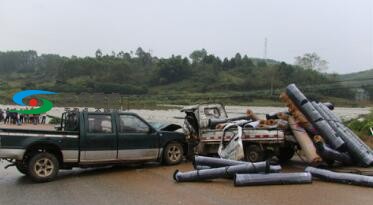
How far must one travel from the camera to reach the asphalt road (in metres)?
8.48

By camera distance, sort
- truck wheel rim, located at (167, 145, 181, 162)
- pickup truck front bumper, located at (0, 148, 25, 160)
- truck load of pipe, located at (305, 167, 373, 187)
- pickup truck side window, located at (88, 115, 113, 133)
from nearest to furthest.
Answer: truck load of pipe, located at (305, 167, 373, 187)
pickup truck front bumper, located at (0, 148, 25, 160)
pickup truck side window, located at (88, 115, 113, 133)
truck wheel rim, located at (167, 145, 181, 162)

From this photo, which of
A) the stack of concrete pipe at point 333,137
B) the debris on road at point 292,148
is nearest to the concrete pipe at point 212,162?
the debris on road at point 292,148

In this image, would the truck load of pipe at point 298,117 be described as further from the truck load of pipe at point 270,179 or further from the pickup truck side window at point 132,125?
the pickup truck side window at point 132,125

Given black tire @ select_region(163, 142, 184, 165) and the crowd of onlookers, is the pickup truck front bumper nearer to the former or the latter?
black tire @ select_region(163, 142, 184, 165)

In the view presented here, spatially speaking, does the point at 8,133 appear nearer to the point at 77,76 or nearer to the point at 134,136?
the point at 134,136

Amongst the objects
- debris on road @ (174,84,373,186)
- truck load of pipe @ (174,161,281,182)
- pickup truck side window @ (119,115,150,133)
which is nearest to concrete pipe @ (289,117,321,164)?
A: debris on road @ (174,84,373,186)

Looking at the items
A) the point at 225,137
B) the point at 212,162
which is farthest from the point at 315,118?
the point at 212,162

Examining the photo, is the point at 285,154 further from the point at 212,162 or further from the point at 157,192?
the point at 157,192

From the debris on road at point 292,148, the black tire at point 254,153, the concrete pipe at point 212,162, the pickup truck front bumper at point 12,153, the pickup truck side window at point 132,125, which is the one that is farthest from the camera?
the black tire at point 254,153

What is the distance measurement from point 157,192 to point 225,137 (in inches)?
175

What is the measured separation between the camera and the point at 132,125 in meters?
12.3

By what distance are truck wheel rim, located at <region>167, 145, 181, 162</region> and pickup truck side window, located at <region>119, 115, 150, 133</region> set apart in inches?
39.7

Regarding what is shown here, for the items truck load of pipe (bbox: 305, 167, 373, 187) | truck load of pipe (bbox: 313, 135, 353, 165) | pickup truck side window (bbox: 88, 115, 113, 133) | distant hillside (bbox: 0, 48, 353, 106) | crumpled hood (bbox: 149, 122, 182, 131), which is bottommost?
truck load of pipe (bbox: 305, 167, 373, 187)

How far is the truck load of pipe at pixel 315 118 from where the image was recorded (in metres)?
12.2
